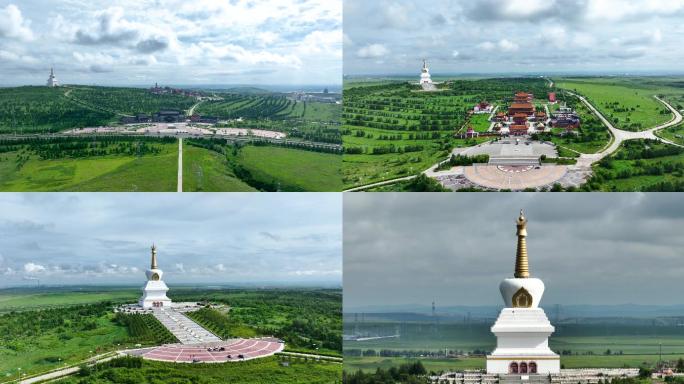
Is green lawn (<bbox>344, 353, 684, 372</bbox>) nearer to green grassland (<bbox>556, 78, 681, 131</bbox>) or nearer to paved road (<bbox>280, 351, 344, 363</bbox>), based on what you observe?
paved road (<bbox>280, 351, 344, 363</bbox>)

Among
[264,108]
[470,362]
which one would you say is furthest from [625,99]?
[264,108]

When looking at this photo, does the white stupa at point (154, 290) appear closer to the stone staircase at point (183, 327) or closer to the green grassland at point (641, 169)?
the stone staircase at point (183, 327)

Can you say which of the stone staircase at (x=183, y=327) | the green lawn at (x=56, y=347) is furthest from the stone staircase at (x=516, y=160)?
the green lawn at (x=56, y=347)

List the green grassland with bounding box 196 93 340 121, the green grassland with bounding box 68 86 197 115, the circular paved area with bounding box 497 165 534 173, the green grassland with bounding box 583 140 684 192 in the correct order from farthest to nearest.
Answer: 1. the green grassland with bounding box 68 86 197 115
2. the green grassland with bounding box 196 93 340 121
3. the circular paved area with bounding box 497 165 534 173
4. the green grassland with bounding box 583 140 684 192

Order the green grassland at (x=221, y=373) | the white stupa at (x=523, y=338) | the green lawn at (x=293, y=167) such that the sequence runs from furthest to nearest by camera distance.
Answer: the green lawn at (x=293, y=167) < the green grassland at (x=221, y=373) < the white stupa at (x=523, y=338)

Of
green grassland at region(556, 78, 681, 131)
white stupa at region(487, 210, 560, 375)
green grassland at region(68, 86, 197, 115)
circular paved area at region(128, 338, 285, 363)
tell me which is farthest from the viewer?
green grassland at region(68, 86, 197, 115)

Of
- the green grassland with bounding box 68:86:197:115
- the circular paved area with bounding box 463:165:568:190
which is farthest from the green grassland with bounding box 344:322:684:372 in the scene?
the green grassland with bounding box 68:86:197:115

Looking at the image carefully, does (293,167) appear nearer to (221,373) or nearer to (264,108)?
(264,108)

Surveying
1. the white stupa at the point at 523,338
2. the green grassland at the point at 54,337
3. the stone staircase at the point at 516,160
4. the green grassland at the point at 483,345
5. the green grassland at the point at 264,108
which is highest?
the green grassland at the point at 264,108
